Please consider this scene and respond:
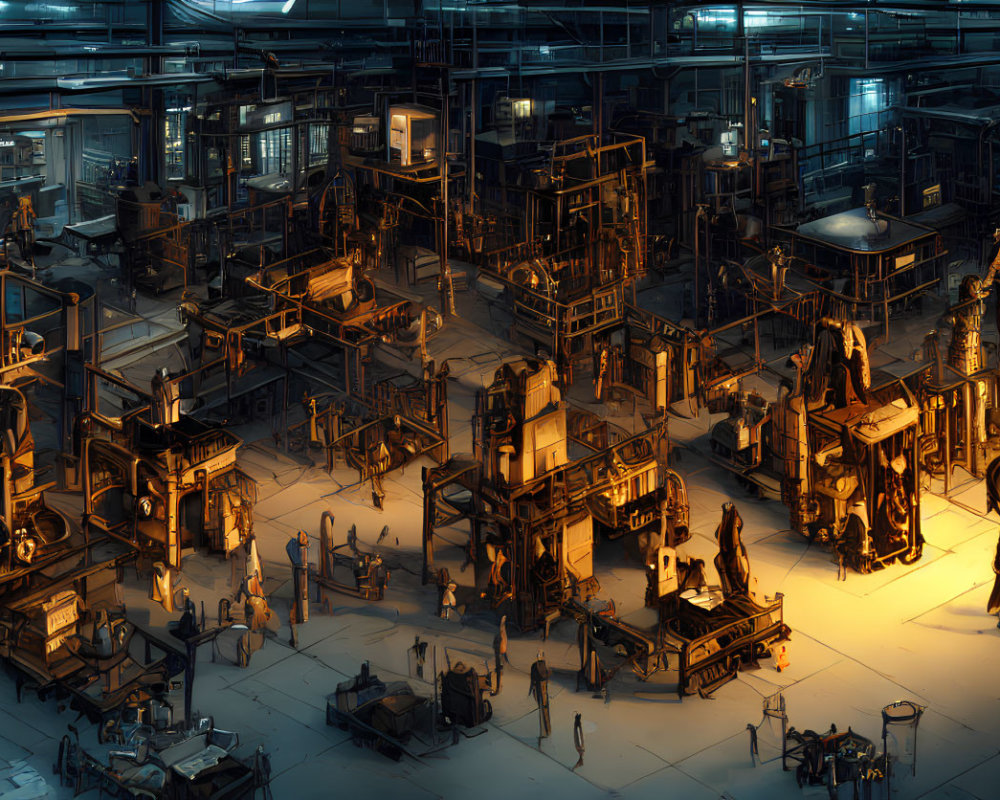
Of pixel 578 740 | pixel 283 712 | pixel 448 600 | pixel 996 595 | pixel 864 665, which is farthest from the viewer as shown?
pixel 448 600

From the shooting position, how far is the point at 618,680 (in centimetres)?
3928

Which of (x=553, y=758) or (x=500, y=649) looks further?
(x=500, y=649)

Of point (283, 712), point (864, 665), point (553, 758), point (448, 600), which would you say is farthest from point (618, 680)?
point (283, 712)

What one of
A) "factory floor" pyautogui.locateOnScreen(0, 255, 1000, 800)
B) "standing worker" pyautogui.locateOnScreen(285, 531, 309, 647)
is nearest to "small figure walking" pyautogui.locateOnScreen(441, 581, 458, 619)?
"factory floor" pyautogui.locateOnScreen(0, 255, 1000, 800)

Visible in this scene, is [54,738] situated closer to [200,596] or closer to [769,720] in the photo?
[200,596]

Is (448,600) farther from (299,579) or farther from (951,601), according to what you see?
(951,601)

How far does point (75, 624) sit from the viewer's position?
39.9m

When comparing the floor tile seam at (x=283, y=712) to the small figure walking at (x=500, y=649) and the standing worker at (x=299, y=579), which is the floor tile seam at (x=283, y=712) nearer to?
the standing worker at (x=299, y=579)

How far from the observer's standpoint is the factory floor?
1421 inches

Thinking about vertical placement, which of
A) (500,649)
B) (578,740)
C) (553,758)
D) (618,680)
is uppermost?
(500,649)

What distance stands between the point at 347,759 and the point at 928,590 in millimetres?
13038

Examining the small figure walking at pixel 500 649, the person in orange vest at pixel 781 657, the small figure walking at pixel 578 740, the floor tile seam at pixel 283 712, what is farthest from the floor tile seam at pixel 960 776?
the floor tile seam at pixel 283 712

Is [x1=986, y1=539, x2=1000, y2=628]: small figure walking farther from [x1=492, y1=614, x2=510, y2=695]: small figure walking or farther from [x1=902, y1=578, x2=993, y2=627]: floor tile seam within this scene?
[x1=492, y1=614, x2=510, y2=695]: small figure walking

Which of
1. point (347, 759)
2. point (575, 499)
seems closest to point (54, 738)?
point (347, 759)
